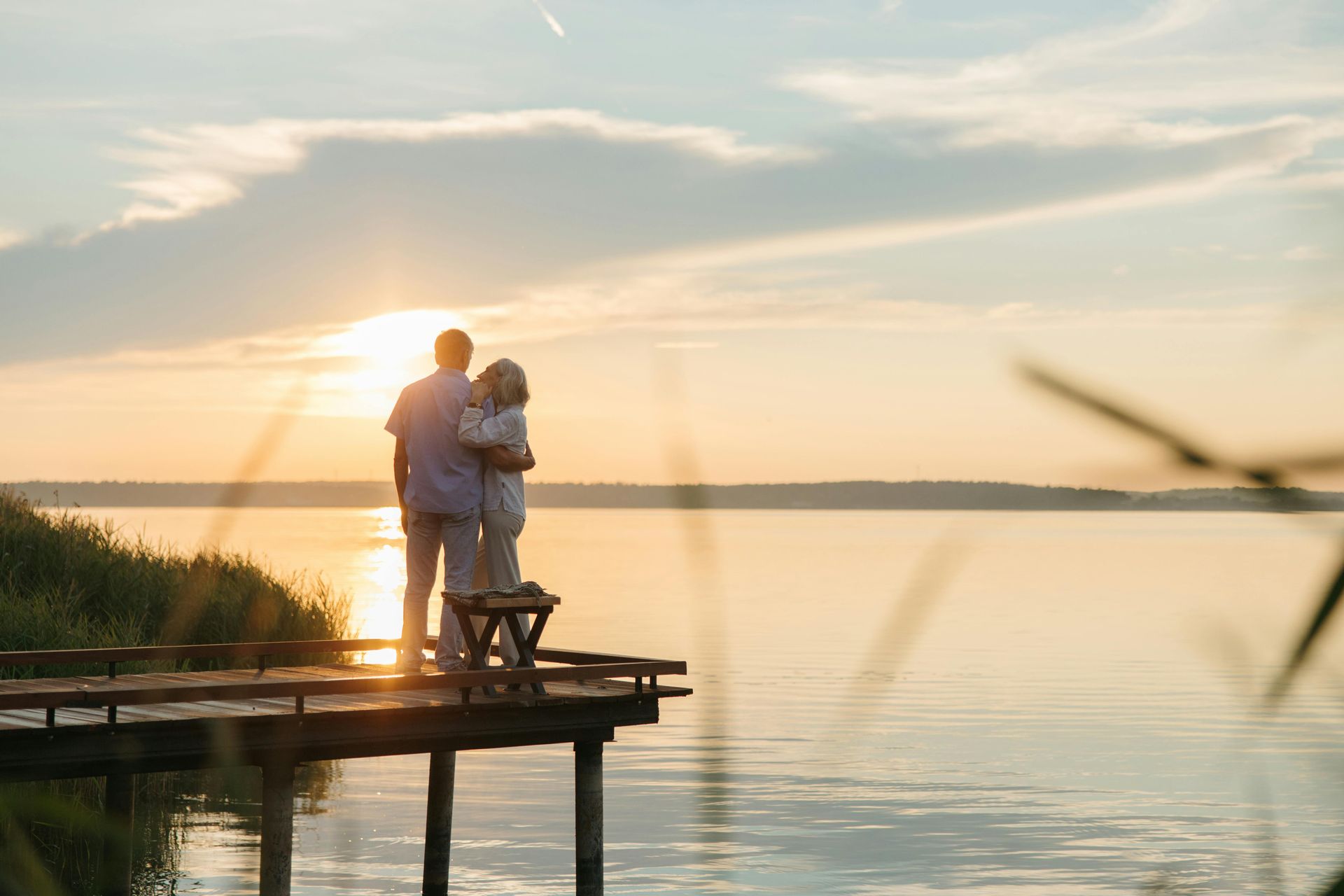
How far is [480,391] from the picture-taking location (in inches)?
402

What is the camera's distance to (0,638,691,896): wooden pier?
9211 mm

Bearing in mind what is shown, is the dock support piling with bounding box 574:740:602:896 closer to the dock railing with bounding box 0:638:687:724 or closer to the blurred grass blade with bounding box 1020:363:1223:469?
the dock railing with bounding box 0:638:687:724

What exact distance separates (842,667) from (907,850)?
21.2m

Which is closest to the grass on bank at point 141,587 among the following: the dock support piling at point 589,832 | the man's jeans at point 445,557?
the dock support piling at point 589,832

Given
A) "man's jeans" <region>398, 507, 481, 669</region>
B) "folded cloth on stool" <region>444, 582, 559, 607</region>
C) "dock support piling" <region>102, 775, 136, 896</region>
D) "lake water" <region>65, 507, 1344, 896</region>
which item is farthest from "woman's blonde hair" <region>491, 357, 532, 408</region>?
"dock support piling" <region>102, 775, 136, 896</region>

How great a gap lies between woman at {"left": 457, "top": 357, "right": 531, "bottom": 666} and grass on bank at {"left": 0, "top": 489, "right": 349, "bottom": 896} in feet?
24.2

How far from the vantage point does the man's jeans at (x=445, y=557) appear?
10430 mm

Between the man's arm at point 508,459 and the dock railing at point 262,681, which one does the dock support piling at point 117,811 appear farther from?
the man's arm at point 508,459

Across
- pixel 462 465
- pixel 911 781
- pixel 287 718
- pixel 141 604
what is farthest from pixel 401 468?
pixel 911 781

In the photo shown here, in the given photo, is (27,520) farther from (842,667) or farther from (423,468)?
(842,667)

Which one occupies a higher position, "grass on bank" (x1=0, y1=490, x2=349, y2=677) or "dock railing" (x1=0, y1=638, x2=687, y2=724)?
"grass on bank" (x1=0, y1=490, x2=349, y2=677)

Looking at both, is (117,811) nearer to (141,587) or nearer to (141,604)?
(141,604)

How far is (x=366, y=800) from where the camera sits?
72.8 ft

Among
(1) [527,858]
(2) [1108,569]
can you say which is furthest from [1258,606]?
(2) [1108,569]
